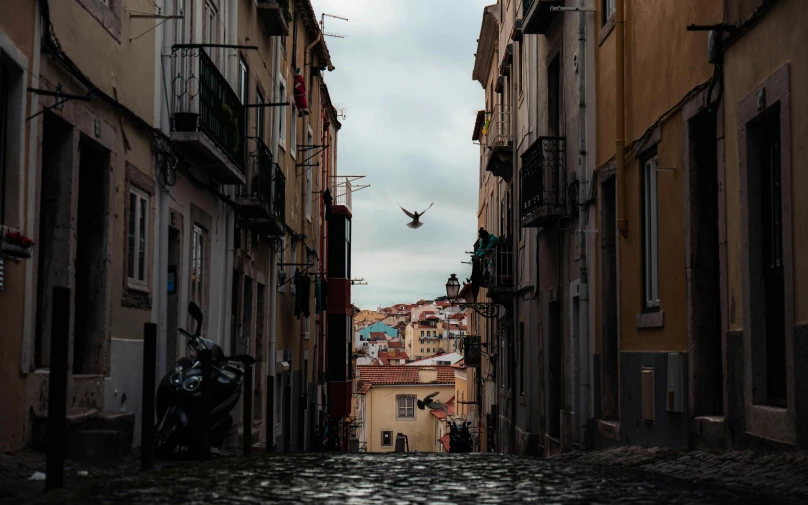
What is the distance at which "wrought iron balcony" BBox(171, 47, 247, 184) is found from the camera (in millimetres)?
14297

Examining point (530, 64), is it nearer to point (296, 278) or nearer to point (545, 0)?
point (545, 0)

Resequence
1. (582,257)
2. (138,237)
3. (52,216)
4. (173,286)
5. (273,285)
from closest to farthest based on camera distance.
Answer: (52,216), (138,237), (173,286), (582,257), (273,285)

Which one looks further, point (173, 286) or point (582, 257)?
point (582, 257)

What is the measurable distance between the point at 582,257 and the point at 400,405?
214 feet

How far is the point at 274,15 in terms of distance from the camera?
70.5ft

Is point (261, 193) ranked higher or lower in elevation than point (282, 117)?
lower

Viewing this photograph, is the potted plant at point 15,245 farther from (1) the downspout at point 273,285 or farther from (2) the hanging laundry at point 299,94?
(2) the hanging laundry at point 299,94

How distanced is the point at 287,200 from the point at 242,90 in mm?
6309

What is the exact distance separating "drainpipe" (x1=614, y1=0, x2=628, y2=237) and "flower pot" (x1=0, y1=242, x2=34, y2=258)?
294 inches

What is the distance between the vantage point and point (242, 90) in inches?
781

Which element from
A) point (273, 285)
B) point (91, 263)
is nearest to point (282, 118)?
point (273, 285)

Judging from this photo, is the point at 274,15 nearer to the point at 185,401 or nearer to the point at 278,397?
the point at 278,397

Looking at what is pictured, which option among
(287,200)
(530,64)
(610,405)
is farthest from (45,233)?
(287,200)

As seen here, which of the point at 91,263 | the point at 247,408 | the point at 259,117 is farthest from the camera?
the point at 259,117
